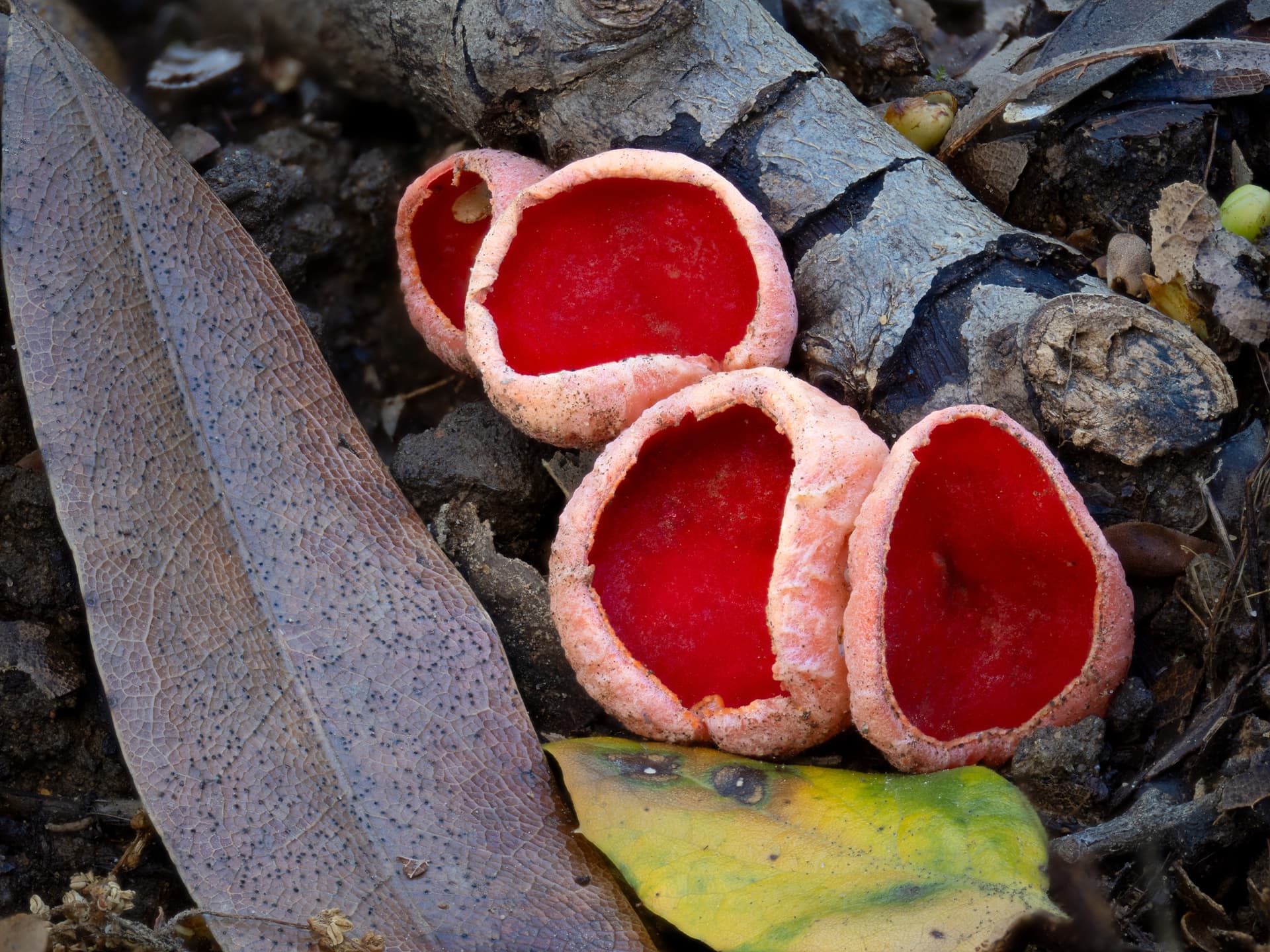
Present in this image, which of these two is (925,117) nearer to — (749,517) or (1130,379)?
(1130,379)

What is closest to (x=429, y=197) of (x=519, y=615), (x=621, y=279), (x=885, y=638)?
(x=621, y=279)

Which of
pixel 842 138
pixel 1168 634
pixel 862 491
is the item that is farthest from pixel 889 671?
pixel 842 138

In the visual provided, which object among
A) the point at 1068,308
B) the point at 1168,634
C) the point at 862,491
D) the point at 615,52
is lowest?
the point at 1168,634

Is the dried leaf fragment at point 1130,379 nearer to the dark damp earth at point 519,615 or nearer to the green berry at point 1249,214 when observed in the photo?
the dark damp earth at point 519,615

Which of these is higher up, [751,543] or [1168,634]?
[751,543]

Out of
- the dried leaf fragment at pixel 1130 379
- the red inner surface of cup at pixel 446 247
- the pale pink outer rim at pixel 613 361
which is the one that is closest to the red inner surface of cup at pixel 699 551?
the pale pink outer rim at pixel 613 361

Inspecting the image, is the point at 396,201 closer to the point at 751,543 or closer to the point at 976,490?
the point at 751,543

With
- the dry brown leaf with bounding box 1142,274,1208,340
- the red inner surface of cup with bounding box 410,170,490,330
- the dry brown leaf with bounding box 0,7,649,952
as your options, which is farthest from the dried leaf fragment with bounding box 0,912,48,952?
the dry brown leaf with bounding box 1142,274,1208,340
